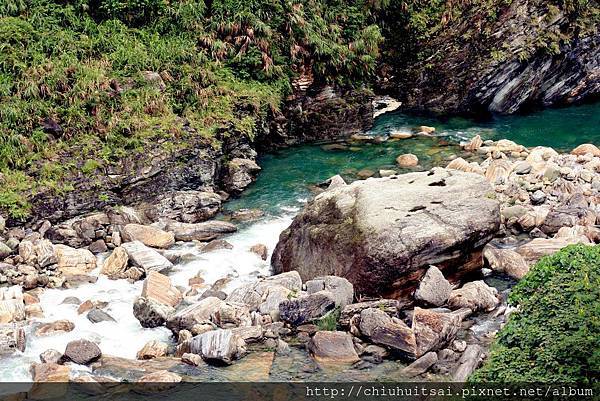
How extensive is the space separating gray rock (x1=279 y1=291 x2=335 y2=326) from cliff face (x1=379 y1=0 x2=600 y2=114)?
19538 mm

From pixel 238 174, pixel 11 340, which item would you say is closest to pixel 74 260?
pixel 11 340

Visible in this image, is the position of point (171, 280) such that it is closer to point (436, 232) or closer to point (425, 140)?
point (436, 232)

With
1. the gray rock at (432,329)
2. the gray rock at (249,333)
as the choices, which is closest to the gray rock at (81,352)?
the gray rock at (249,333)

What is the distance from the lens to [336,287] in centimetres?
1341

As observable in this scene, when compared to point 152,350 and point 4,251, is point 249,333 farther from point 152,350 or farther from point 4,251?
point 4,251

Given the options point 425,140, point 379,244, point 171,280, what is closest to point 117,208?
point 171,280

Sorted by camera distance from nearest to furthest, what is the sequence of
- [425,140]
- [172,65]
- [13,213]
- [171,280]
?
[171,280] → [13,213] → [172,65] → [425,140]

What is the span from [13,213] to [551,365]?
46.4ft

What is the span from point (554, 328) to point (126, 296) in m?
9.15

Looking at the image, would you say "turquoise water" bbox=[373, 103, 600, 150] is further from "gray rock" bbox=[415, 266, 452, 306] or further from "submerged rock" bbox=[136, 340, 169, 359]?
"submerged rock" bbox=[136, 340, 169, 359]

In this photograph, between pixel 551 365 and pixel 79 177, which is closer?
pixel 551 365

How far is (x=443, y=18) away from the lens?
3095cm

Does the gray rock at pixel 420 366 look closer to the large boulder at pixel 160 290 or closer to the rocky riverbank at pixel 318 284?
the rocky riverbank at pixel 318 284

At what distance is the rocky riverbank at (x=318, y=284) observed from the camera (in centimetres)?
1166
